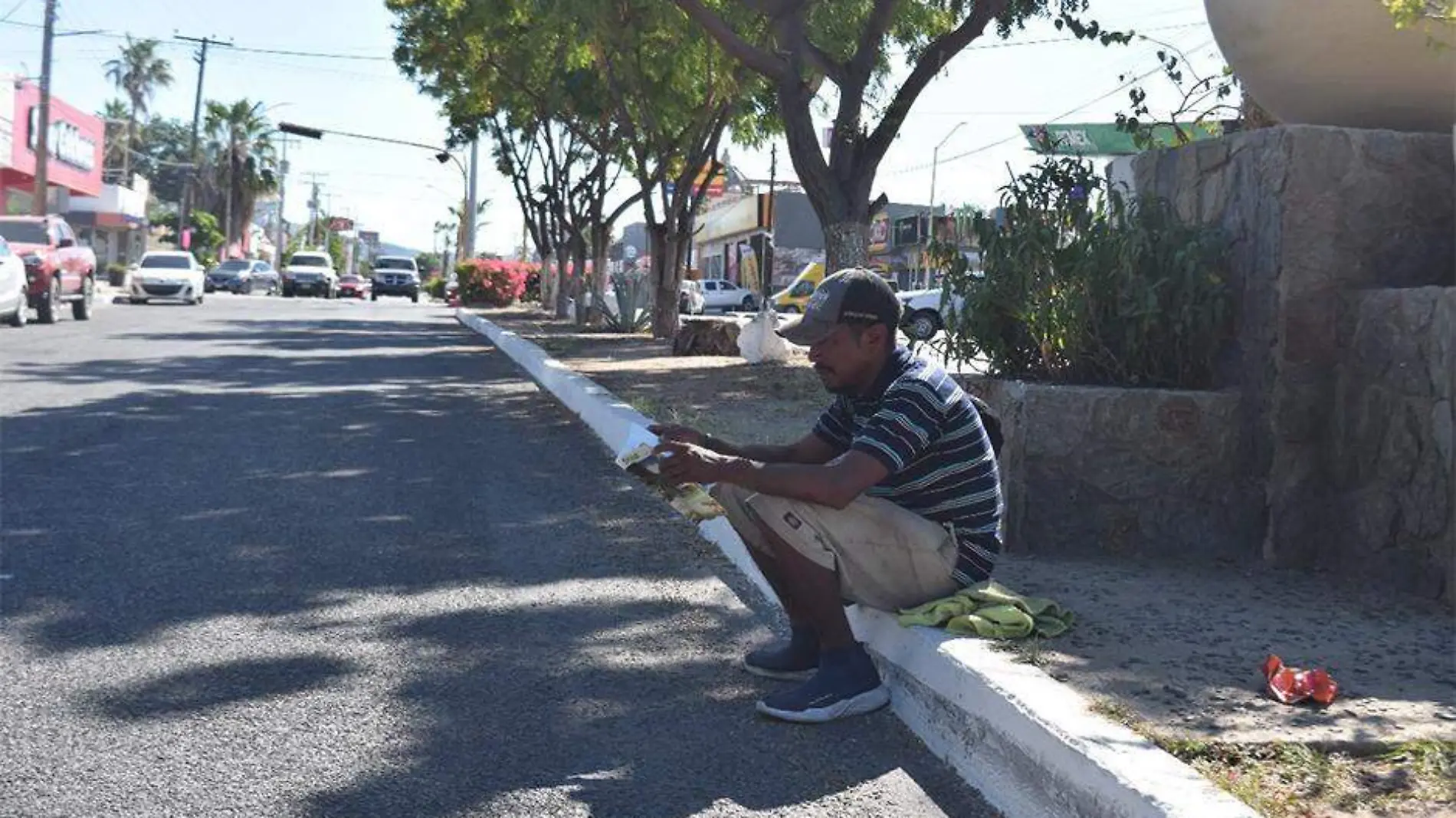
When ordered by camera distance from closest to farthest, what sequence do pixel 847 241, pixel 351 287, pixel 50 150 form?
Result: pixel 847 241 → pixel 50 150 → pixel 351 287

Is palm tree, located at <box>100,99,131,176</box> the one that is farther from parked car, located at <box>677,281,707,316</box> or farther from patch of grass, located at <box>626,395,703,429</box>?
patch of grass, located at <box>626,395,703,429</box>

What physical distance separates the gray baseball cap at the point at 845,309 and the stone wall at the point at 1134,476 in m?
1.72

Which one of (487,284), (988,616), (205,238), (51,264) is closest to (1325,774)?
(988,616)

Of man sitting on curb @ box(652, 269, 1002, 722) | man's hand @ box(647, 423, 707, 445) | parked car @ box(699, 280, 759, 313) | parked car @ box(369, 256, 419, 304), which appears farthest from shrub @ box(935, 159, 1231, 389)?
parked car @ box(369, 256, 419, 304)

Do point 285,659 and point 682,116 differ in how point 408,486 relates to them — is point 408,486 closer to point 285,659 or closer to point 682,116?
point 285,659

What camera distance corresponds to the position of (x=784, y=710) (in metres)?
4.52

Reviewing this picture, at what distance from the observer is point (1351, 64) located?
6516 mm

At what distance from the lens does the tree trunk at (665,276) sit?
23.5 meters

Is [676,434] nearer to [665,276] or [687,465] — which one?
[687,465]

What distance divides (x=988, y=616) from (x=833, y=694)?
55cm

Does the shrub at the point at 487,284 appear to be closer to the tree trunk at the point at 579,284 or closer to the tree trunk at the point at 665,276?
the tree trunk at the point at 579,284

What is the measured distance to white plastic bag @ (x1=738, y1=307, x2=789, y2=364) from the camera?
56.0 feet

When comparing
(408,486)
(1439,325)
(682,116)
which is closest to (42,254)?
(682,116)

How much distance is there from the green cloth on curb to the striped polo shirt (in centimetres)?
7
